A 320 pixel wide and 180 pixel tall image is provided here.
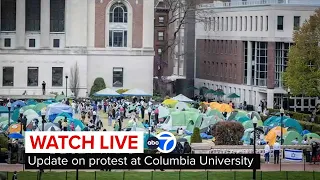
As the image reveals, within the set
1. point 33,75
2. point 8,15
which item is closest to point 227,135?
point 33,75

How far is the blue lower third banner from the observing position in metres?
46.5

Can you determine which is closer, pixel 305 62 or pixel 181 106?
pixel 181 106

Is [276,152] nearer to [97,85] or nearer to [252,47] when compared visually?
[252,47]

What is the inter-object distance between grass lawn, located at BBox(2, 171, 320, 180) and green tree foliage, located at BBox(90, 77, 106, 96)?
5333cm

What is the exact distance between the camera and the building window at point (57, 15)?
115500mm

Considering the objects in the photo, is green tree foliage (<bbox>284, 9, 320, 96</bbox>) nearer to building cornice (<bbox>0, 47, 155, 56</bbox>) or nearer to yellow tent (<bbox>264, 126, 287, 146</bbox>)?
yellow tent (<bbox>264, 126, 287, 146</bbox>)

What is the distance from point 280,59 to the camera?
354 feet

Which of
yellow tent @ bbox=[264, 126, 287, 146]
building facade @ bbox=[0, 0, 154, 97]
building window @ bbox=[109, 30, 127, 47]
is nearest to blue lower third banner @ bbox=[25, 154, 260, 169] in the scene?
yellow tent @ bbox=[264, 126, 287, 146]

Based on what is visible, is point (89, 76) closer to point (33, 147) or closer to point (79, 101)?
point (79, 101)

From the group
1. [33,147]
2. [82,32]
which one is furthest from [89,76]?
[33,147]

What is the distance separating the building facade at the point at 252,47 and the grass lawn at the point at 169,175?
131 ft

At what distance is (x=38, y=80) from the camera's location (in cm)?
11350

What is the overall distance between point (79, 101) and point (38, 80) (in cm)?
1160

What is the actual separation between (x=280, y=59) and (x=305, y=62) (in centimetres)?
1198
